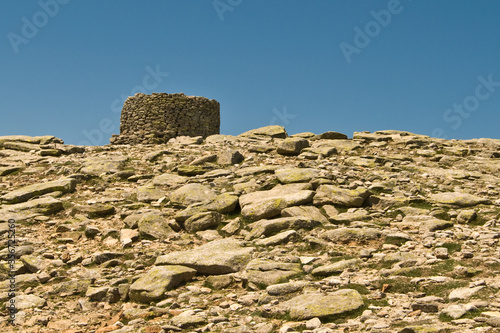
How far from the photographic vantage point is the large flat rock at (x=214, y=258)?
29.2ft

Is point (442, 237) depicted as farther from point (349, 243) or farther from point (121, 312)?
point (121, 312)

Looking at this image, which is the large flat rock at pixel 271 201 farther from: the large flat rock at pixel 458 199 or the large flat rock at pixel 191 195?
the large flat rock at pixel 458 199

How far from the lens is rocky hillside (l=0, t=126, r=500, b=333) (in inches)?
263

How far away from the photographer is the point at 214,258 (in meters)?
9.13

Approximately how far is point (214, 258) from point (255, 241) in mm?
1631

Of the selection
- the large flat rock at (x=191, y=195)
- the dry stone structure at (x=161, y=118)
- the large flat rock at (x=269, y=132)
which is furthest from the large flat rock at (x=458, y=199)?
the dry stone structure at (x=161, y=118)

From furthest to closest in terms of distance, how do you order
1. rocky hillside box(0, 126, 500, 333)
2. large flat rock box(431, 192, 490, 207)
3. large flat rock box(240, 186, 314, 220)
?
large flat rock box(431, 192, 490, 207)
large flat rock box(240, 186, 314, 220)
rocky hillside box(0, 126, 500, 333)

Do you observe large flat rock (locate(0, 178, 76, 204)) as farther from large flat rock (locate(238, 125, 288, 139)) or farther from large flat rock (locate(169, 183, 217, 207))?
large flat rock (locate(238, 125, 288, 139))

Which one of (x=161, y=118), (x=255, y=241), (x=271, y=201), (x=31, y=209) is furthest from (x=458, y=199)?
(x=161, y=118)

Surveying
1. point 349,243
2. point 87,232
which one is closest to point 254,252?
point 349,243

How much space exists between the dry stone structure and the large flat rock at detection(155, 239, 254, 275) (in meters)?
16.2

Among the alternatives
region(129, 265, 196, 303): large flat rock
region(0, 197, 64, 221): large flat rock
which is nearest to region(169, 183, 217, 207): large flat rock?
region(0, 197, 64, 221): large flat rock

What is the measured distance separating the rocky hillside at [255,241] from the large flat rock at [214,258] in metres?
0.03

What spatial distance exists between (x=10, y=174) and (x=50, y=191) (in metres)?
4.26
